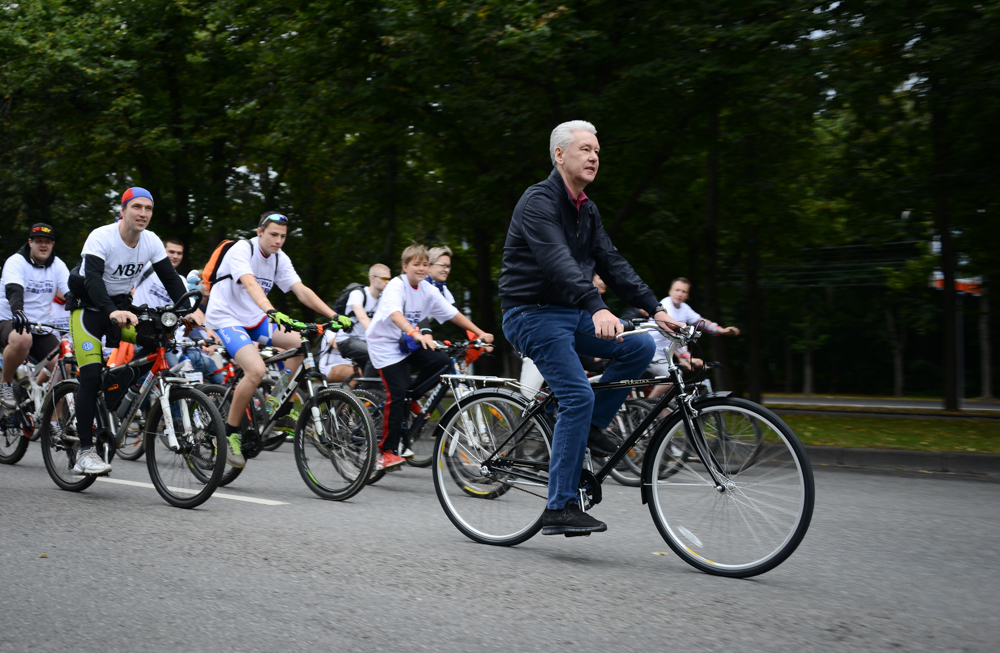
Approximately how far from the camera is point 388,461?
730cm

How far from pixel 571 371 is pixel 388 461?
9.71 ft

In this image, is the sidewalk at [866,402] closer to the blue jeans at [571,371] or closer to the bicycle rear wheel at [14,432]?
the bicycle rear wheel at [14,432]

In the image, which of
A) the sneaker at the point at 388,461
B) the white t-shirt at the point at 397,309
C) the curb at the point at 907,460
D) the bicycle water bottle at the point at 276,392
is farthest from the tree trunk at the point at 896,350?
the bicycle water bottle at the point at 276,392

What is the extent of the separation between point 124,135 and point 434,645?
1912 centimetres

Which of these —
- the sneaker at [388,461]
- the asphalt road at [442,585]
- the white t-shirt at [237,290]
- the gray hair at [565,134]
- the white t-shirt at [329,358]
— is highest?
the gray hair at [565,134]

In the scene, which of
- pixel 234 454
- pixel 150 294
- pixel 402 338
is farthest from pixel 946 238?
pixel 234 454

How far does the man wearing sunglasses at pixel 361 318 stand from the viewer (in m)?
9.84

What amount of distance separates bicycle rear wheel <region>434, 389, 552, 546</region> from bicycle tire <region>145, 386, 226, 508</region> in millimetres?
1552

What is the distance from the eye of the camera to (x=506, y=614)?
12.3ft

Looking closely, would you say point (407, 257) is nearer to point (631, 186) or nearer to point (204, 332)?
point (204, 332)

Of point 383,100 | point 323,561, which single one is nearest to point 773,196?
point 383,100

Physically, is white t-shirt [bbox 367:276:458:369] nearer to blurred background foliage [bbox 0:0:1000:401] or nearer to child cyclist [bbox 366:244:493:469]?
child cyclist [bbox 366:244:493:469]

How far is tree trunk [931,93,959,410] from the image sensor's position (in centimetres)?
1290

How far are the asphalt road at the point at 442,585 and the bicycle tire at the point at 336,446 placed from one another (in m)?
0.36
